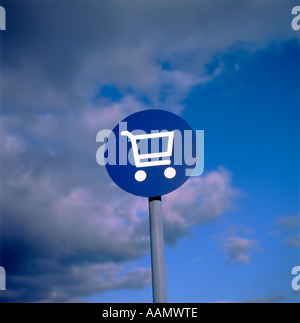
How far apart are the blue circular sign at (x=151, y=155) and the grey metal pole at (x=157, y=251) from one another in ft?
0.42

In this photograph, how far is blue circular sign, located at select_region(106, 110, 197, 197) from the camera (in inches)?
102

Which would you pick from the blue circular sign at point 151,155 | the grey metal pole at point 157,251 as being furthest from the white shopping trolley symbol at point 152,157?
the grey metal pole at point 157,251

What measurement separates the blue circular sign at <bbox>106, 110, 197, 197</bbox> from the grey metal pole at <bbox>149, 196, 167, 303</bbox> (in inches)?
5.1

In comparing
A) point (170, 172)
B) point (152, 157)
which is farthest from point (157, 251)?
point (152, 157)

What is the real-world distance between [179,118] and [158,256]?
1.08m

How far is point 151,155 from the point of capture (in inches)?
104

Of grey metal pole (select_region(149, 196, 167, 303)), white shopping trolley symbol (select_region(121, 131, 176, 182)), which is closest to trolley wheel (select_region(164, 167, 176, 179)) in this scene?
white shopping trolley symbol (select_region(121, 131, 176, 182))

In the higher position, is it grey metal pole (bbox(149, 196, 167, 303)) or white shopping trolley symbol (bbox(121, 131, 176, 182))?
white shopping trolley symbol (bbox(121, 131, 176, 182))

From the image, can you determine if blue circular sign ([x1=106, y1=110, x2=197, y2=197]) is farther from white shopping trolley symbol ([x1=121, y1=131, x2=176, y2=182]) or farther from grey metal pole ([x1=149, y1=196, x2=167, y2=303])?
grey metal pole ([x1=149, y1=196, x2=167, y2=303])

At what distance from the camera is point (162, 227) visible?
2.63m

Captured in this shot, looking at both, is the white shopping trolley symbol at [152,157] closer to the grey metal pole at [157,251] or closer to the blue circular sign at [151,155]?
the blue circular sign at [151,155]

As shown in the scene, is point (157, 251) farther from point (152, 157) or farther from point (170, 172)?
point (152, 157)
